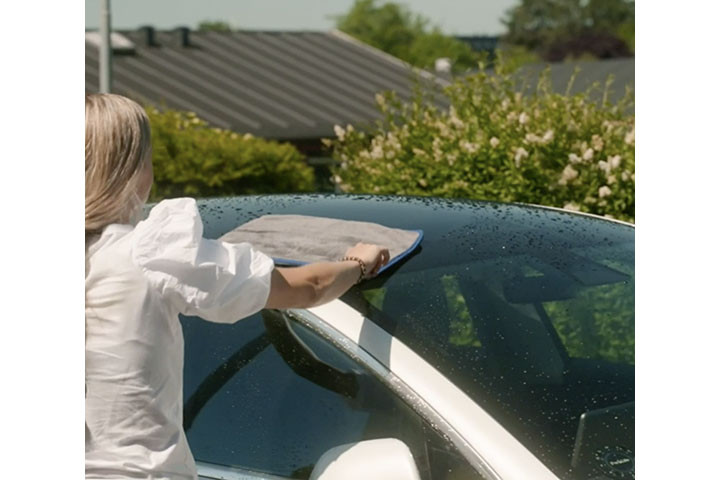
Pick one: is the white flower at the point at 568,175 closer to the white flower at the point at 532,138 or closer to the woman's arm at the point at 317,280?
the white flower at the point at 532,138

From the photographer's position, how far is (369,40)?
280 feet

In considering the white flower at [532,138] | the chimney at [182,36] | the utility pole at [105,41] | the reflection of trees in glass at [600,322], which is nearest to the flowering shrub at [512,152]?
the white flower at [532,138]

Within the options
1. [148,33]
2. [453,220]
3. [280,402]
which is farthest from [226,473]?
[148,33]

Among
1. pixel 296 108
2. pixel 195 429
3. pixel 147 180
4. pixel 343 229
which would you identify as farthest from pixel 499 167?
pixel 296 108

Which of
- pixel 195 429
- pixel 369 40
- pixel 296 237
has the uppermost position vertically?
pixel 296 237

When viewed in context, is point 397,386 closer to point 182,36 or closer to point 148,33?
point 182,36

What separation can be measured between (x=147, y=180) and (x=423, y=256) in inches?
35.1

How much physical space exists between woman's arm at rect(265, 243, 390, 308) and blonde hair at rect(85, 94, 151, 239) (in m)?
0.30

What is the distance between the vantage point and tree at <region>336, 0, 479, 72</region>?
7619 cm

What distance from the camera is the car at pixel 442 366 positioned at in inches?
88.9

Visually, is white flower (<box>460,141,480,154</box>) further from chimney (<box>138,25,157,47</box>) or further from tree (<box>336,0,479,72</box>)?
tree (<box>336,0,479,72</box>)

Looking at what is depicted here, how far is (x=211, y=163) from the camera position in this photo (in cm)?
1234
